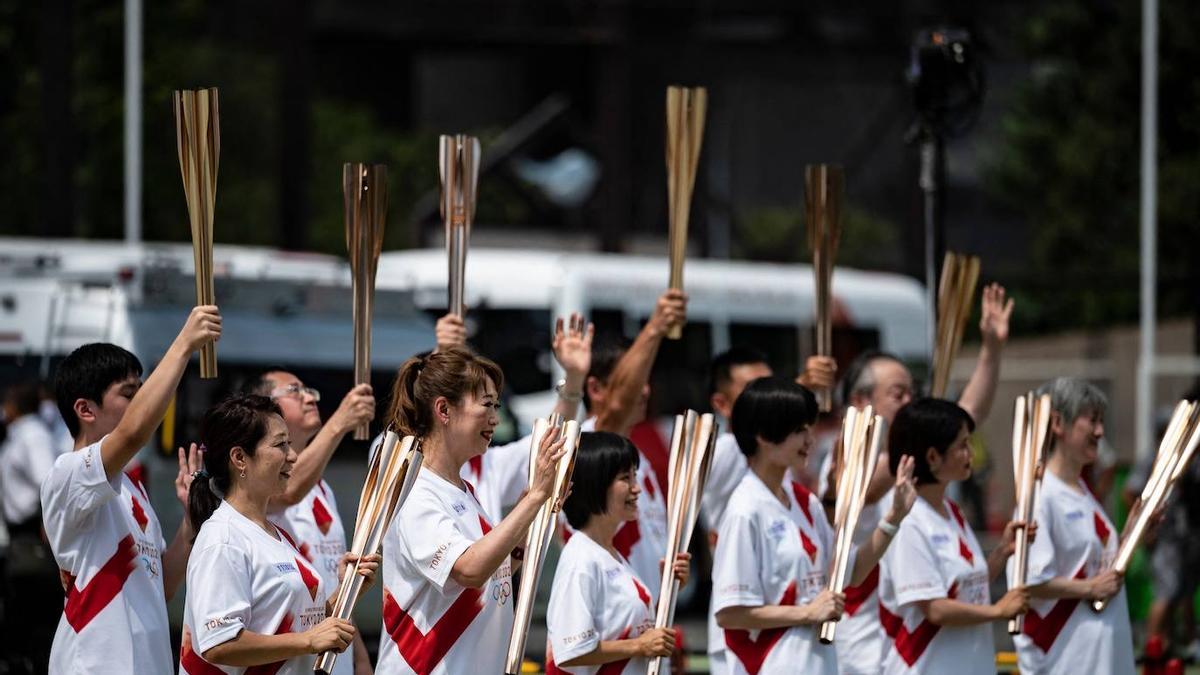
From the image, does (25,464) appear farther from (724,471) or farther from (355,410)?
(355,410)

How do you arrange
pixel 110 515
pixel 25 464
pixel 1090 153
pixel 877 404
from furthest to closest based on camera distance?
pixel 1090 153 < pixel 25 464 < pixel 877 404 < pixel 110 515

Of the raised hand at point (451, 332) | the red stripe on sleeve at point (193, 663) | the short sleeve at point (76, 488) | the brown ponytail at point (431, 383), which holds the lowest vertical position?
the red stripe on sleeve at point (193, 663)

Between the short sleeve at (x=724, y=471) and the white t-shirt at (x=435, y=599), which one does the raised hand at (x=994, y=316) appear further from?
the white t-shirt at (x=435, y=599)

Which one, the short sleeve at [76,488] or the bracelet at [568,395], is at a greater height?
the bracelet at [568,395]

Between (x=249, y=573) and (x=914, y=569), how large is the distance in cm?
207

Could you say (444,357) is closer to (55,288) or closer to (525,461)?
(525,461)

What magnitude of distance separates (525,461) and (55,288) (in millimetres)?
4549

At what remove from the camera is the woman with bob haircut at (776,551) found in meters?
5.24

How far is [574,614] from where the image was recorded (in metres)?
4.97

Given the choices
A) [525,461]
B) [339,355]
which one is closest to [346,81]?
[339,355]

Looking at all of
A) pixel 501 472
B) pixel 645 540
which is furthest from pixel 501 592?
pixel 501 472

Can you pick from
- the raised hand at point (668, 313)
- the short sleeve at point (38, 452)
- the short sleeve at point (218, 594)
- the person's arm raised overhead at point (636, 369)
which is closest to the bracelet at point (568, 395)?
the person's arm raised overhead at point (636, 369)

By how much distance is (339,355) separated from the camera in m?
10.3

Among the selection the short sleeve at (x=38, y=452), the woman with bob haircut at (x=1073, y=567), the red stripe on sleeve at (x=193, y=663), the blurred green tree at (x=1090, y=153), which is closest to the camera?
the red stripe on sleeve at (x=193, y=663)
